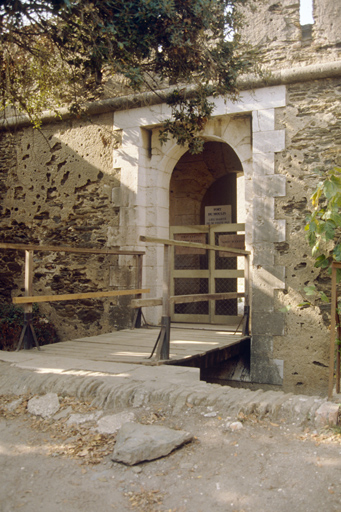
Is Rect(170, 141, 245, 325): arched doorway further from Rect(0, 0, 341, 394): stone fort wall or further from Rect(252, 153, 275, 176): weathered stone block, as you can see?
Rect(252, 153, 275, 176): weathered stone block

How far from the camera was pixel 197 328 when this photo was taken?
6906 millimetres

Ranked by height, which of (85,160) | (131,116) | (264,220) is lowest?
(264,220)

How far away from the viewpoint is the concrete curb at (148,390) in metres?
3.00

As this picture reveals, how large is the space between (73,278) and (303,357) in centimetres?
366

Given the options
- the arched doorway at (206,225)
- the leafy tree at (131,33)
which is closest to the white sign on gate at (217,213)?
the arched doorway at (206,225)

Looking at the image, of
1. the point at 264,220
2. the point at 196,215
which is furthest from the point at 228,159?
the point at 264,220

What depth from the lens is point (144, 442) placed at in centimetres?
267

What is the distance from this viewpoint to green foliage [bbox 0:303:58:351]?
7.06 m

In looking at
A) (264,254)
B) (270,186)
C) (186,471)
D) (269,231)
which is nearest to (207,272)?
(264,254)

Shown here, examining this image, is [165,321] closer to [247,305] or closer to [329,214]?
[329,214]

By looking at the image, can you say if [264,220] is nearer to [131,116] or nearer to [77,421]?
[131,116]

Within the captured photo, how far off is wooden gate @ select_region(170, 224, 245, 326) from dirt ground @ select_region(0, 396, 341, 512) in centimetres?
453

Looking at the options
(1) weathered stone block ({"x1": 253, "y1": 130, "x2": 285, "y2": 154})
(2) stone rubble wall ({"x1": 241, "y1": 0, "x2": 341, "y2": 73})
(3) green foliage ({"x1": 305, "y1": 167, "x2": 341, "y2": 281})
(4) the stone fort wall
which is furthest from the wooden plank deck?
(2) stone rubble wall ({"x1": 241, "y1": 0, "x2": 341, "y2": 73})

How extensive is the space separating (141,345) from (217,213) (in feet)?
14.9
